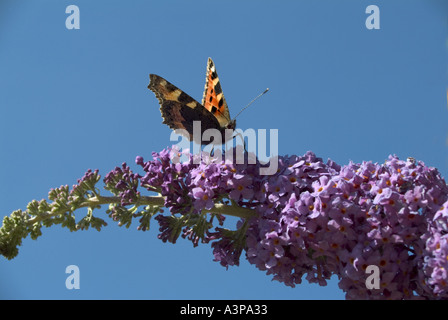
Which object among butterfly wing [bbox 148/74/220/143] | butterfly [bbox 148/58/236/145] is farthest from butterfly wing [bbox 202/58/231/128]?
butterfly wing [bbox 148/74/220/143]

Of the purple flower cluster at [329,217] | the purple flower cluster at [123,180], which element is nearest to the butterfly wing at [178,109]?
the purple flower cluster at [329,217]

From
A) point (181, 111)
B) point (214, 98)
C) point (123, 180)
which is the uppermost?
point (214, 98)

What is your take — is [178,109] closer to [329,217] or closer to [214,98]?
[214,98]

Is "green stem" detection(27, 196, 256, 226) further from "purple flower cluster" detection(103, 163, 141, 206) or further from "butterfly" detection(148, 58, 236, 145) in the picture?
"butterfly" detection(148, 58, 236, 145)

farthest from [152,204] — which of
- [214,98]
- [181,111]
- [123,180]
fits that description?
[214,98]

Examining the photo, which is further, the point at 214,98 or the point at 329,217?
the point at 214,98
